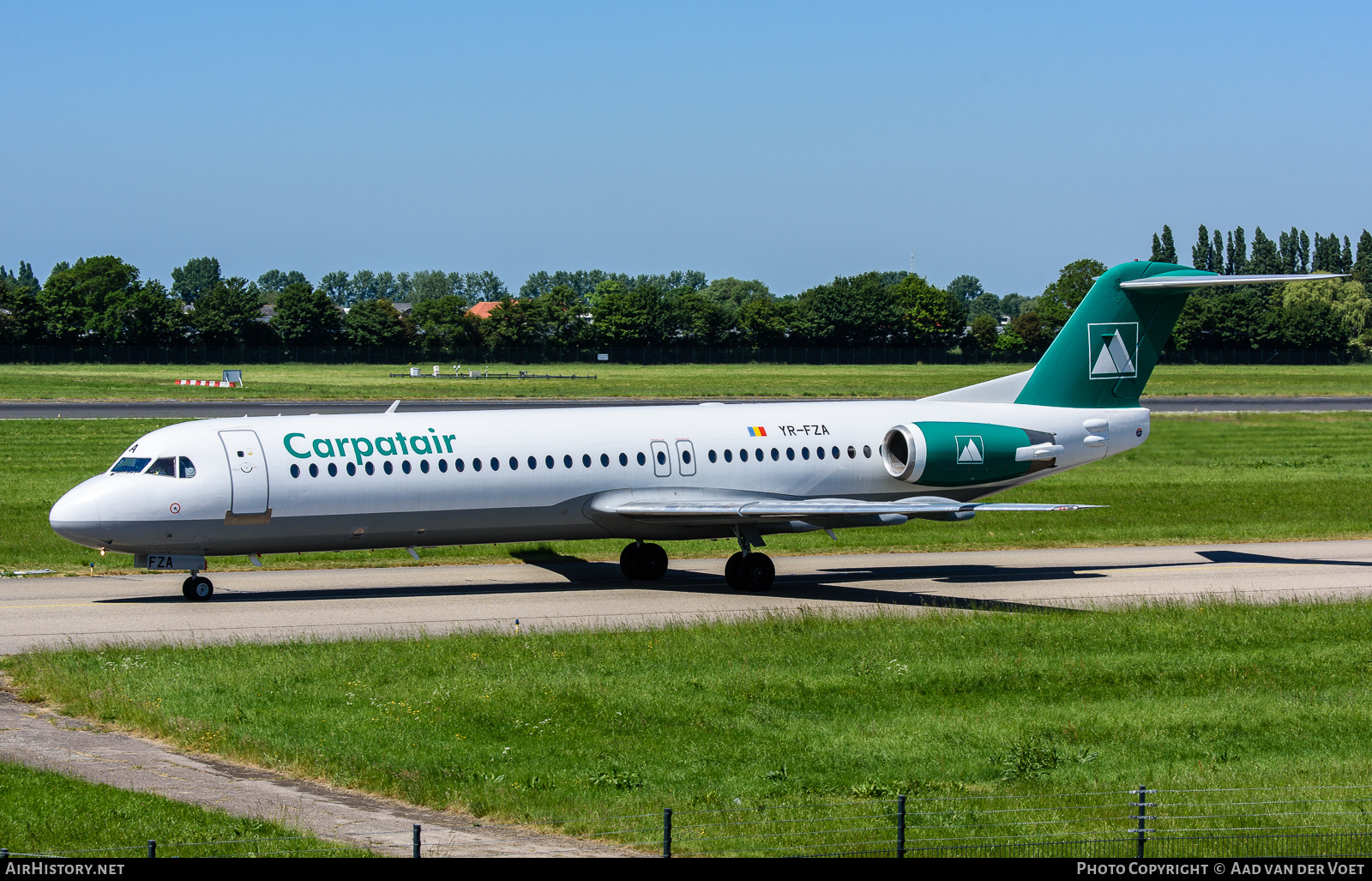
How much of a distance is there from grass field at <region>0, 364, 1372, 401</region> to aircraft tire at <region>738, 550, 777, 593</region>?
Result: 178 feet

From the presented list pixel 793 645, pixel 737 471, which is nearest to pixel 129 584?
pixel 737 471

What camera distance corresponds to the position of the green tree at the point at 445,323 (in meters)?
142

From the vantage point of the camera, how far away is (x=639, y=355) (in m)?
141

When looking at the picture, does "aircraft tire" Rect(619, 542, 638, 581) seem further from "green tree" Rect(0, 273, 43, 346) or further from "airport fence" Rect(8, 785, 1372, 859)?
"green tree" Rect(0, 273, 43, 346)

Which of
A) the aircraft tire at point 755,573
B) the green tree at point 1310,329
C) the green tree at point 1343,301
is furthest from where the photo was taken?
the green tree at point 1343,301

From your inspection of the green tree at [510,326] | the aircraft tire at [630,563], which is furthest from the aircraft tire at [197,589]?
the green tree at [510,326]

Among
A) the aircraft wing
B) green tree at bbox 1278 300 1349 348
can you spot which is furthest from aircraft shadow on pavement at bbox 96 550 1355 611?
green tree at bbox 1278 300 1349 348

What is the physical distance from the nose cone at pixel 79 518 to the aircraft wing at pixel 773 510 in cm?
951

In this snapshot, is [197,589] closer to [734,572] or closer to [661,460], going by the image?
[661,460]

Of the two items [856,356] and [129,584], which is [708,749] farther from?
[856,356]

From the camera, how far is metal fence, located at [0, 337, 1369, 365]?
127 metres

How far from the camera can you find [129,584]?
97.7ft

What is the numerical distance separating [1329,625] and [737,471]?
12055 mm

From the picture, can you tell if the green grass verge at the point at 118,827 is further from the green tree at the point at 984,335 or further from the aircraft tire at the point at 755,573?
the green tree at the point at 984,335
